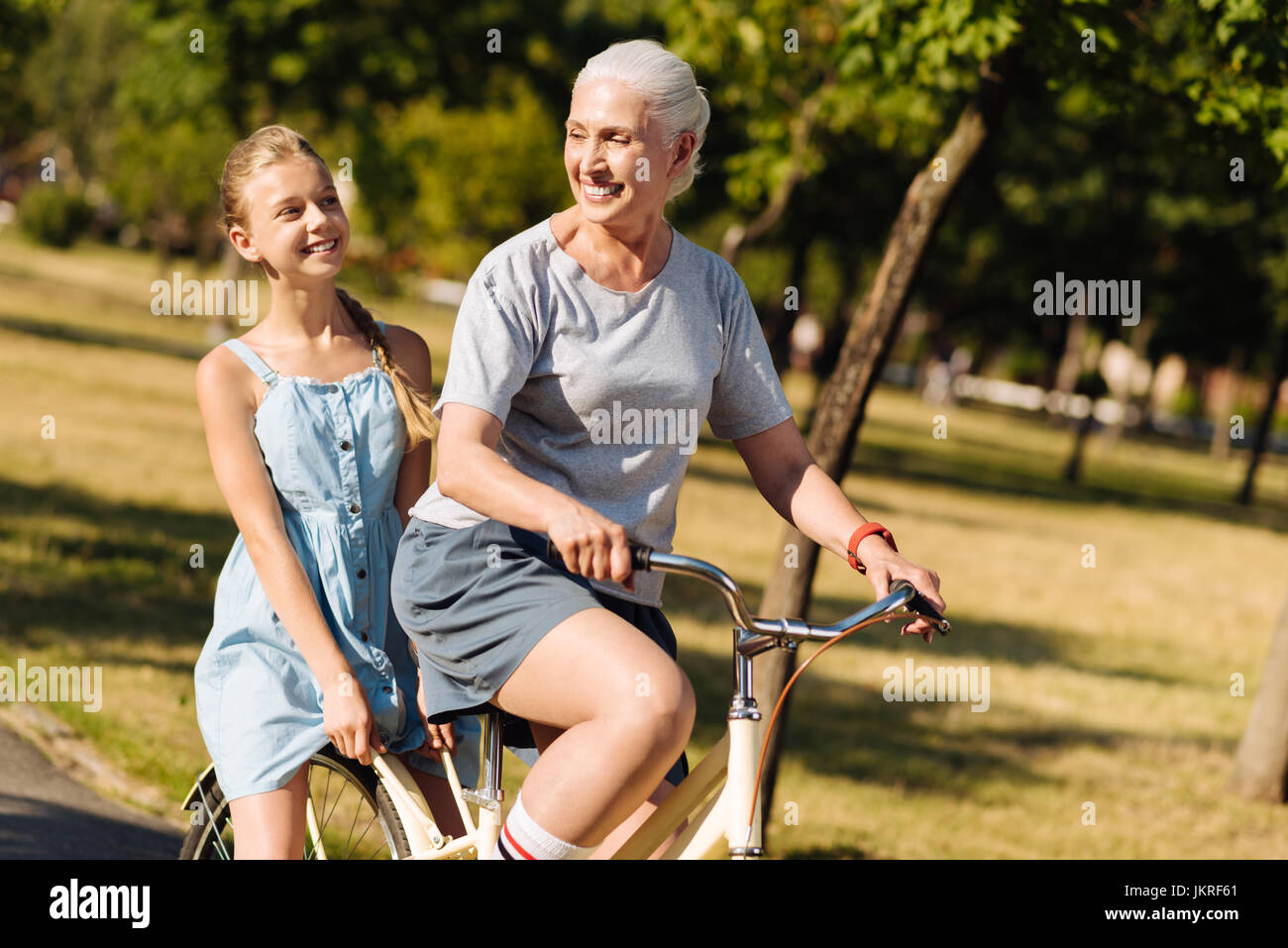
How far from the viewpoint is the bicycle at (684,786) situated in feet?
8.34

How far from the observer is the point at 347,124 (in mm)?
28578

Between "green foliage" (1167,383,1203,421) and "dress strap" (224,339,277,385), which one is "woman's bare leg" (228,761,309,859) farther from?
"green foliage" (1167,383,1203,421)

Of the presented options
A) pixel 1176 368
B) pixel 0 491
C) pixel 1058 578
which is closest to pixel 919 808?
pixel 0 491

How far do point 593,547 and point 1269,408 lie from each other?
29750mm

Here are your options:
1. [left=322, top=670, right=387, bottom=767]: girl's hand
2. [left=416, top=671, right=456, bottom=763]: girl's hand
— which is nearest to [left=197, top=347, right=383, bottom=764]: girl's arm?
[left=322, top=670, right=387, bottom=767]: girl's hand

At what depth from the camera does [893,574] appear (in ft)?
9.21

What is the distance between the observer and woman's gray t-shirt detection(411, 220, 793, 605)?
2.61m

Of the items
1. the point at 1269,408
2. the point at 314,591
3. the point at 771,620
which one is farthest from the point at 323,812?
the point at 1269,408

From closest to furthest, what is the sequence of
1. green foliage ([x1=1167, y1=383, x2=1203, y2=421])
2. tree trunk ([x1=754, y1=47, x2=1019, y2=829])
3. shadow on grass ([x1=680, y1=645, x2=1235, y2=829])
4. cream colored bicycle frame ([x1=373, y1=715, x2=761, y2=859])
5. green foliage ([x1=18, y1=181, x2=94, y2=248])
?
cream colored bicycle frame ([x1=373, y1=715, x2=761, y2=859]), tree trunk ([x1=754, y1=47, x2=1019, y2=829]), shadow on grass ([x1=680, y1=645, x2=1235, y2=829]), green foliage ([x1=18, y1=181, x2=94, y2=248]), green foliage ([x1=1167, y1=383, x2=1203, y2=421])

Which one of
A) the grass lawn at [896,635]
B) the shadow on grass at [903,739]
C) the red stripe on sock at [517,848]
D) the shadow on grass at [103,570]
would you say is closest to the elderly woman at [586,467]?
the red stripe on sock at [517,848]

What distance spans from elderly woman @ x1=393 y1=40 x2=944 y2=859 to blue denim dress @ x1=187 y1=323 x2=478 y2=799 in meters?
0.38

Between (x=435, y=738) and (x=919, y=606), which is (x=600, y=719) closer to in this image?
(x=919, y=606)

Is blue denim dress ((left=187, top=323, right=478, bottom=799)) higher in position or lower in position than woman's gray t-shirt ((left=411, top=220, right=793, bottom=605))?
lower
